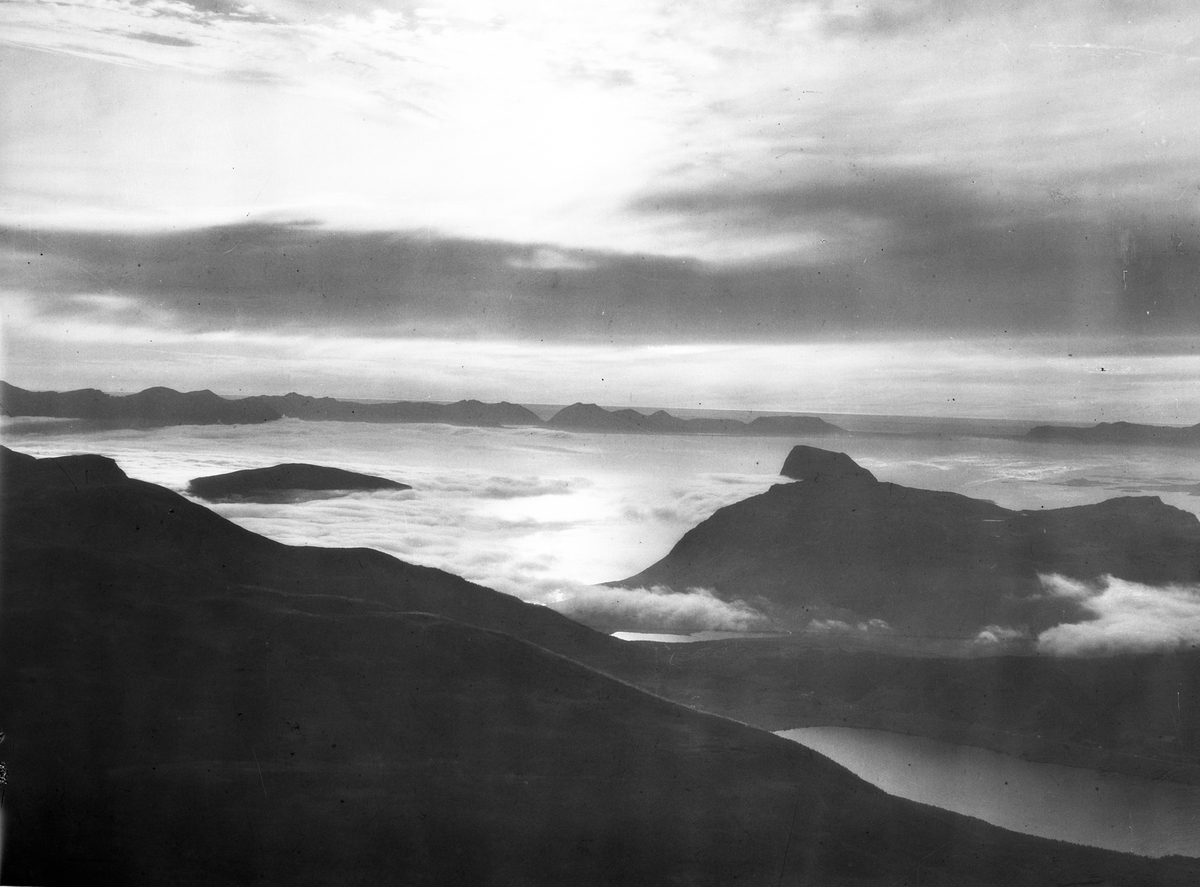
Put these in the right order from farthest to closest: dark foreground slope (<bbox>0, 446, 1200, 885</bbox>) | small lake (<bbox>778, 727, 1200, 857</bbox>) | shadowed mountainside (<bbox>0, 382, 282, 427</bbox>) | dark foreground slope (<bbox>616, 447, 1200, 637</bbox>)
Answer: shadowed mountainside (<bbox>0, 382, 282, 427</bbox>) < dark foreground slope (<bbox>616, 447, 1200, 637</bbox>) < dark foreground slope (<bbox>0, 446, 1200, 885</bbox>) < small lake (<bbox>778, 727, 1200, 857</bbox>)

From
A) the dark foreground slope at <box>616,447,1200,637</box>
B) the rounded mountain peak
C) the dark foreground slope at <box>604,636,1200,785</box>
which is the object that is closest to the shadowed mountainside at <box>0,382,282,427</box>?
the dark foreground slope at <box>616,447,1200,637</box>

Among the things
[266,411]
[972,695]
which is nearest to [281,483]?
[266,411]

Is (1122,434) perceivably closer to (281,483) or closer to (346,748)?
(346,748)

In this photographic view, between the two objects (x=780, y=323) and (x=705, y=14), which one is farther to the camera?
(x=780, y=323)

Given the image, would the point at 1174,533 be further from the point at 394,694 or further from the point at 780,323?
the point at 394,694

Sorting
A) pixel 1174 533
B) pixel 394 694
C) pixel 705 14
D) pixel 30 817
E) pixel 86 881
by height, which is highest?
pixel 705 14

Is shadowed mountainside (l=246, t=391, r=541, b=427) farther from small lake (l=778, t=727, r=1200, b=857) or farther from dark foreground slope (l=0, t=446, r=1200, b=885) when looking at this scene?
small lake (l=778, t=727, r=1200, b=857)

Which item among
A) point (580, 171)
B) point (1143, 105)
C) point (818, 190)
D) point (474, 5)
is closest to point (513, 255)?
point (580, 171)
